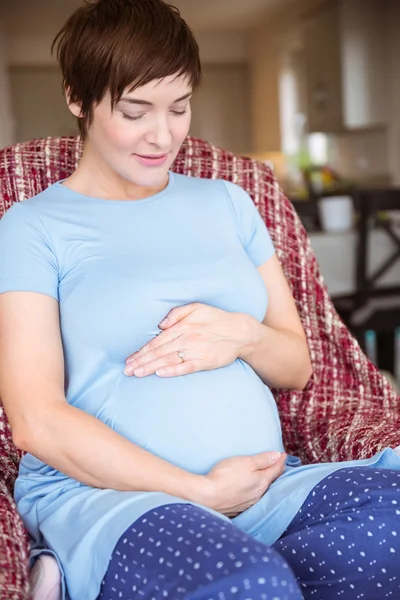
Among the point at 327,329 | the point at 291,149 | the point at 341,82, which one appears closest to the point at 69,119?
the point at 291,149

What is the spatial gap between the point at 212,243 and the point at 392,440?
408mm

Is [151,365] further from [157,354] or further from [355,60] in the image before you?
[355,60]

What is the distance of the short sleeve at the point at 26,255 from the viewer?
3.45ft

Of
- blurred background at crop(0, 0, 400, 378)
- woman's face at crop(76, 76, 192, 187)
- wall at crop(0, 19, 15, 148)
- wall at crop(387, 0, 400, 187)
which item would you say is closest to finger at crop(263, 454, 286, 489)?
woman's face at crop(76, 76, 192, 187)

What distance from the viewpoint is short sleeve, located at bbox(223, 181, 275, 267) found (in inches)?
50.9

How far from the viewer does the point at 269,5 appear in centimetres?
657

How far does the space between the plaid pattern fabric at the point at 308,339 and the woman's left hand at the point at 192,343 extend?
0.27 metres

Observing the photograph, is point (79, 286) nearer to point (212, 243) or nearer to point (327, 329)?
point (212, 243)

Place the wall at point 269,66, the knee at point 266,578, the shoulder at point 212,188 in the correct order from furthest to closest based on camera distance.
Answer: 1. the wall at point 269,66
2. the shoulder at point 212,188
3. the knee at point 266,578

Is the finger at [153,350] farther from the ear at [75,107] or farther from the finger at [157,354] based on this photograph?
the ear at [75,107]

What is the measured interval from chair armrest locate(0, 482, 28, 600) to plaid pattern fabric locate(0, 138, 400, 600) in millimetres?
287

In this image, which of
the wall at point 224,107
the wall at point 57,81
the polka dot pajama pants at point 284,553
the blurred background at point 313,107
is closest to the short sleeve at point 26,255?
the polka dot pajama pants at point 284,553

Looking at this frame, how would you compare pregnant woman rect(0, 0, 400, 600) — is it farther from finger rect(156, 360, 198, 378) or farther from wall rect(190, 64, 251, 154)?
wall rect(190, 64, 251, 154)

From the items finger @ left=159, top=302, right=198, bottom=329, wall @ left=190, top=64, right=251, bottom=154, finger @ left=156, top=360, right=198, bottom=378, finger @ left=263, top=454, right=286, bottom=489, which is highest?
wall @ left=190, top=64, right=251, bottom=154
